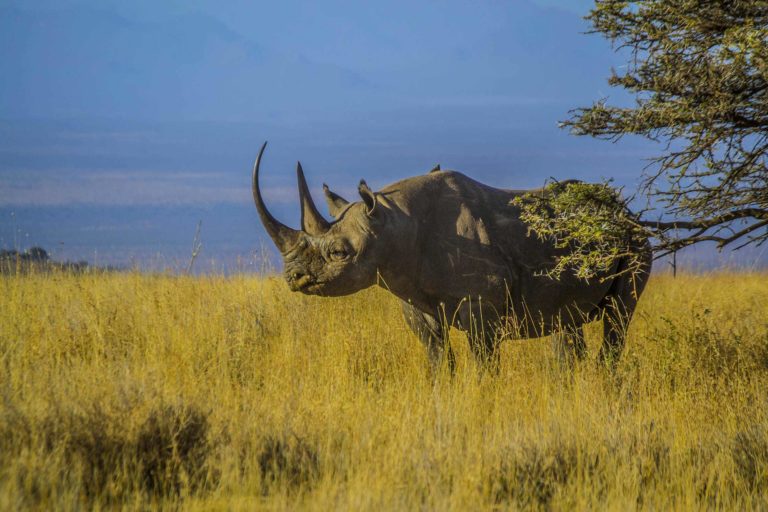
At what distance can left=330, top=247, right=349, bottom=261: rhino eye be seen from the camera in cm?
825

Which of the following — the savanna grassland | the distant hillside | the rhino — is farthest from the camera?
the distant hillside

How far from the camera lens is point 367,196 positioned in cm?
824

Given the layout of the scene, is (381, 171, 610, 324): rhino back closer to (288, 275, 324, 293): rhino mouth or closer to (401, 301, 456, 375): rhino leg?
(401, 301, 456, 375): rhino leg

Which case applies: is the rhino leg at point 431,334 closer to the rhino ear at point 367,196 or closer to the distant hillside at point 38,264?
the rhino ear at point 367,196

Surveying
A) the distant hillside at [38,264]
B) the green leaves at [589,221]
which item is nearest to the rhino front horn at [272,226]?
the green leaves at [589,221]

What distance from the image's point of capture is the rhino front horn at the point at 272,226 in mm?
8406

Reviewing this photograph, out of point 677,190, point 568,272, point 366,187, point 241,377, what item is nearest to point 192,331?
point 241,377

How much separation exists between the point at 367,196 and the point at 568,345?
11.3ft

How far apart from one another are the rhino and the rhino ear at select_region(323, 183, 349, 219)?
13 millimetres

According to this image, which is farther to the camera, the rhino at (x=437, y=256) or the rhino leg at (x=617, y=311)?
the rhino leg at (x=617, y=311)

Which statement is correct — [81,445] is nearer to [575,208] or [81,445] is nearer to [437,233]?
[437,233]

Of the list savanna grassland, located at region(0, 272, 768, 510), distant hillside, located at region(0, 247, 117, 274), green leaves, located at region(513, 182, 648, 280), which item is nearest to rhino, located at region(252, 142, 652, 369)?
green leaves, located at region(513, 182, 648, 280)

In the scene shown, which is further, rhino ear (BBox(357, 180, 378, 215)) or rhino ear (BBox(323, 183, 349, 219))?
rhino ear (BBox(323, 183, 349, 219))

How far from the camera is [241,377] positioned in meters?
9.31
